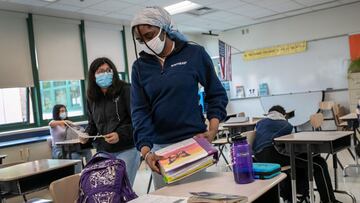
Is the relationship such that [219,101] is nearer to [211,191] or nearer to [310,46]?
[211,191]

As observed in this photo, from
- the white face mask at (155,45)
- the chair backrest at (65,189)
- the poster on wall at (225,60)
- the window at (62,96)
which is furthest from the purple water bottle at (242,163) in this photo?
the poster on wall at (225,60)

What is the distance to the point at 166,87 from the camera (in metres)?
1.60

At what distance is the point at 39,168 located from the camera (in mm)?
3086

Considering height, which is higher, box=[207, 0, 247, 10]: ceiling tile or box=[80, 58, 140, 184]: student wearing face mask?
box=[207, 0, 247, 10]: ceiling tile

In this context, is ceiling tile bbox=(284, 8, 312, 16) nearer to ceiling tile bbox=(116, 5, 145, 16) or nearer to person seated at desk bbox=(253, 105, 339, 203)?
ceiling tile bbox=(116, 5, 145, 16)

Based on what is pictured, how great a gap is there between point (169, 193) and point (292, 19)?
8.54m

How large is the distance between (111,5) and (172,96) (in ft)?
17.2

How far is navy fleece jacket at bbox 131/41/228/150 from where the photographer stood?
1.61m

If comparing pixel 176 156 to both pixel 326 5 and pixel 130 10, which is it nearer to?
pixel 130 10

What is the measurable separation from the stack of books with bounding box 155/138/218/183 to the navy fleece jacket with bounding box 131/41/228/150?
14 cm

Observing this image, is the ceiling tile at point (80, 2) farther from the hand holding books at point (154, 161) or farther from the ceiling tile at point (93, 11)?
the hand holding books at point (154, 161)

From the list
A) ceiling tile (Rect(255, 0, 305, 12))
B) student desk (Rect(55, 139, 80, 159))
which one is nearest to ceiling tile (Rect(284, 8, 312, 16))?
ceiling tile (Rect(255, 0, 305, 12))

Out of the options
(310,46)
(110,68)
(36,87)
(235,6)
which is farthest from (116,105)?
(310,46)

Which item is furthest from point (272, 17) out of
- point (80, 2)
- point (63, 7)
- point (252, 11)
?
point (63, 7)
